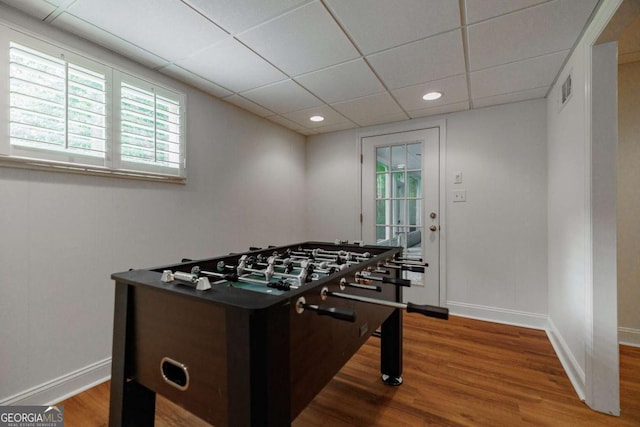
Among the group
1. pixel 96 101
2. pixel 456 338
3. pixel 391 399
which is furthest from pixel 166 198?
pixel 456 338

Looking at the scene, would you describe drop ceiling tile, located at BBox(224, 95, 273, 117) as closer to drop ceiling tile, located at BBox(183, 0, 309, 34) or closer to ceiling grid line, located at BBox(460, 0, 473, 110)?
drop ceiling tile, located at BBox(183, 0, 309, 34)

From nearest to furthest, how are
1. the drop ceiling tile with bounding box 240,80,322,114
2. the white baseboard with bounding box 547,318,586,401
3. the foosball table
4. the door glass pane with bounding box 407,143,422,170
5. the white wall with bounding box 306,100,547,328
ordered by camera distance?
1. the foosball table
2. the white baseboard with bounding box 547,318,586,401
3. the drop ceiling tile with bounding box 240,80,322,114
4. the white wall with bounding box 306,100,547,328
5. the door glass pane with bounding box 407,143,422,170

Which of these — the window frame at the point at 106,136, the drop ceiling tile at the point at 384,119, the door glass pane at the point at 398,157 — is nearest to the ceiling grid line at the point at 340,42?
the window frame at the point at 106,136

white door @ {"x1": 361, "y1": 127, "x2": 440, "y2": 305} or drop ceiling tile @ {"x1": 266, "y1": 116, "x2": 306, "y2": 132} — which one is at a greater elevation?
drop ceiling tile @ {"x1": 266, "y1": 116, "x2": 306, "y2": 132}

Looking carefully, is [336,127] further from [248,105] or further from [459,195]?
[459,195]

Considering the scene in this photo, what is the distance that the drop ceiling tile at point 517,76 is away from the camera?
2047mm

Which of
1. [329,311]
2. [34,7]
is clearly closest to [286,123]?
[34,7]

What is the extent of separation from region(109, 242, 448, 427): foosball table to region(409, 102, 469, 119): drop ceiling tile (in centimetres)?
240

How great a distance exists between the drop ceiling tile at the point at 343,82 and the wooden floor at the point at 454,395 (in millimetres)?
2204

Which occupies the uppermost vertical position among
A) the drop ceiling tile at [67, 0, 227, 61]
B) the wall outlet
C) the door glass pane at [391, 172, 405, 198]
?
the drop ceiling tile at [67, 0, 227, 61]

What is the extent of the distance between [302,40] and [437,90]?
1.37 metres

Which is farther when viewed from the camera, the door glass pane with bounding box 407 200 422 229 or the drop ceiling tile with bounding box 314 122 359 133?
the drop ceiling tile with bounding box 314 122 359 133

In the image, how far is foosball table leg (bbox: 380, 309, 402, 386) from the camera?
5.97 ft

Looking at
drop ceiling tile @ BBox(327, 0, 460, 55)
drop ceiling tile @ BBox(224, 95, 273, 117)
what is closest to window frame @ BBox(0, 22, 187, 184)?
drop ceiling tile @ BBox(224, 95, 273, 117)
